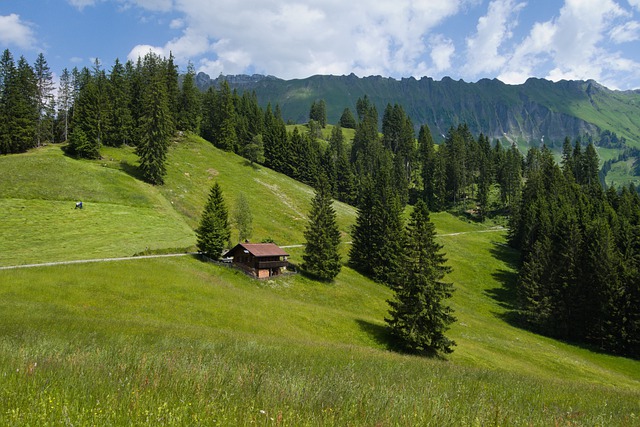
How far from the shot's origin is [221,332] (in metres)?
21.8

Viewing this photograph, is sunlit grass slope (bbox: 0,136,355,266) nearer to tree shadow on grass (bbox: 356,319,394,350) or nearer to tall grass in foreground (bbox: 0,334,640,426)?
tree shadow on grass (bbox: 356,319,394,350)

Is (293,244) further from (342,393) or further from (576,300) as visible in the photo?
(342,393)

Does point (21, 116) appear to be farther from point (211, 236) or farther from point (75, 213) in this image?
point (211, 236)

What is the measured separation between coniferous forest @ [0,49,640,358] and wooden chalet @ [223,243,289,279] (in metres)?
6.24

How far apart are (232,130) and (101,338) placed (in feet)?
Answer: 383

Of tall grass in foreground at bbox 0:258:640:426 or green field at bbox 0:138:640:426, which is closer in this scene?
tall grass in foreground at bbox 0:258:640:426

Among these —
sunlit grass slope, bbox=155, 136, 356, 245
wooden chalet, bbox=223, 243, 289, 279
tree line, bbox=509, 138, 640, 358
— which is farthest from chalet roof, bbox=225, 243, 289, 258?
tree line, bbox=509, 138, 640, 358

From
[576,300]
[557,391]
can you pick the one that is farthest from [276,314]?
[576,300]

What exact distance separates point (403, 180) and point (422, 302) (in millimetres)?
99288

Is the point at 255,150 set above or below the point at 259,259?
above

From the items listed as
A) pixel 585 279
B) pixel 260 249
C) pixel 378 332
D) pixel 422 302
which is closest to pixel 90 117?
pixel 260 249

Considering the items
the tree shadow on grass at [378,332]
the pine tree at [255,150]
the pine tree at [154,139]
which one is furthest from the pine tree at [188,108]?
the tree shadow on grass at [378,332]

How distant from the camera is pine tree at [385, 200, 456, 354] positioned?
3506cm

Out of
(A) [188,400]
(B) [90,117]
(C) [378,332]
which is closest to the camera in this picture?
(A) [188,400]
